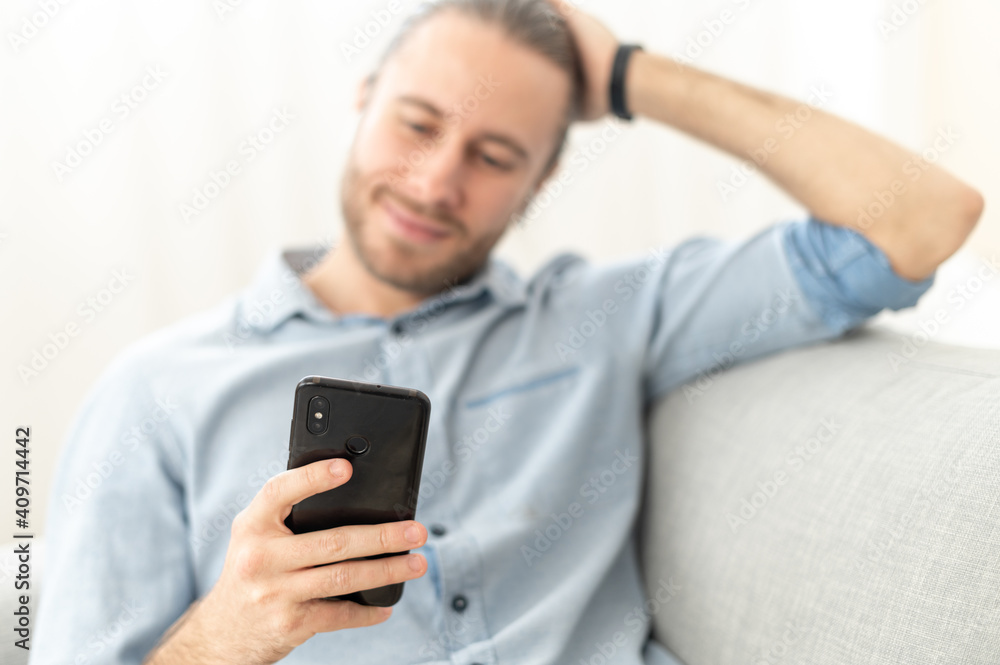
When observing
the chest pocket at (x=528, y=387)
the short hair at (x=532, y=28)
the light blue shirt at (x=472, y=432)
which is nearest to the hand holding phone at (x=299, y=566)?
the light blue shirt at (x=472, y=432)

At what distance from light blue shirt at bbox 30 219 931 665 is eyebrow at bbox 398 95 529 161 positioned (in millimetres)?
186

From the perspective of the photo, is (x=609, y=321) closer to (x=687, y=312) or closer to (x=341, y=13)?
(x=687, y=312)

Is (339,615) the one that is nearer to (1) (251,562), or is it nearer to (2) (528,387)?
(1) (251,562)

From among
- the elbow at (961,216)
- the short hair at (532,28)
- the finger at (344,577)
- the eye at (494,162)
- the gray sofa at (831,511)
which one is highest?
the short hair at (532,28)

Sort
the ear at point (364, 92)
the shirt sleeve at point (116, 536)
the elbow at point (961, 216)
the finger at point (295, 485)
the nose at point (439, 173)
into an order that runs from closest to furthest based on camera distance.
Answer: the finger at point (295, 485)
the shirt sleeve at point (116, 536)
the elbow at point (961, 216)
the nose at point (439, 173)
the ear at point (364, 92)

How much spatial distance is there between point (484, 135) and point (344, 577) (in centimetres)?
64

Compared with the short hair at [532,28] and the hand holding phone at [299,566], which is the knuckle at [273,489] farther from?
the short hair at [532,28]

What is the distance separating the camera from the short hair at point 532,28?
102 cm

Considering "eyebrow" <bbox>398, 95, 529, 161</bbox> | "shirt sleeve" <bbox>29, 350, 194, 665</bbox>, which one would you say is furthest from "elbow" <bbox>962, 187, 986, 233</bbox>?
"shirt sleeve" <bbox>29, 350, 194, 665</bbox>

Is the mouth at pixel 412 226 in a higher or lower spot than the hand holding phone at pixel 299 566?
higher

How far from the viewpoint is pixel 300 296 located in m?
0.97

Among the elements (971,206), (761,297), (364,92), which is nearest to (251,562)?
(761,297)

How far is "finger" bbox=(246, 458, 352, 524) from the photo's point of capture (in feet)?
1.79

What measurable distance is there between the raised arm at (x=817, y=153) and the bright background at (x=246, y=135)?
0.16 m
